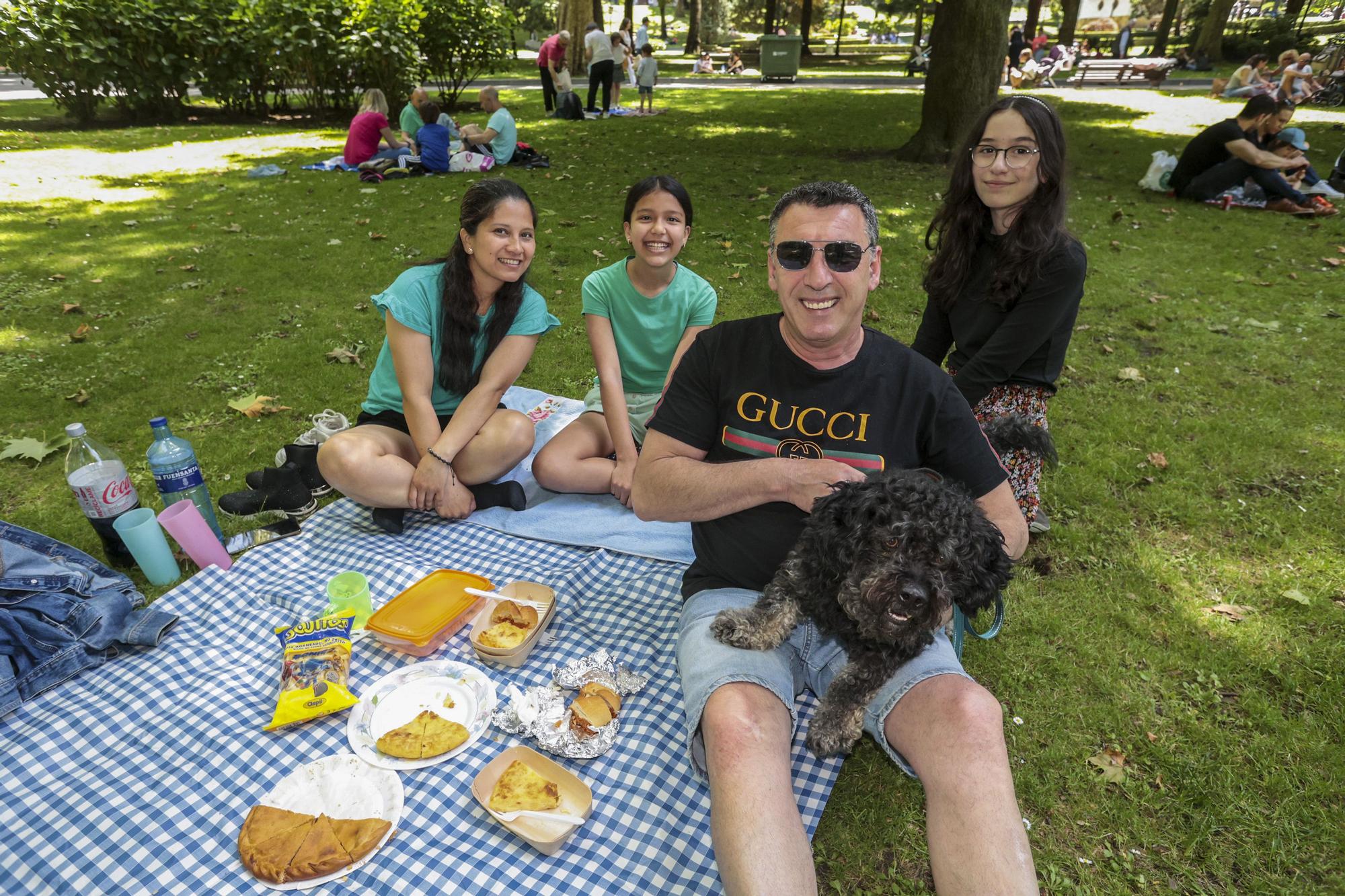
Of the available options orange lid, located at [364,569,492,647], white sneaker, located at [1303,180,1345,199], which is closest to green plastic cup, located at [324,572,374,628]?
orange lid, located at [364,569,492,647]

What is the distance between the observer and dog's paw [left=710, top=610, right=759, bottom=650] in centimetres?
262

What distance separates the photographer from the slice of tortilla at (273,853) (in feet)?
7.80

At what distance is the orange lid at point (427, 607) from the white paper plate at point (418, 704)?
6.5 inches

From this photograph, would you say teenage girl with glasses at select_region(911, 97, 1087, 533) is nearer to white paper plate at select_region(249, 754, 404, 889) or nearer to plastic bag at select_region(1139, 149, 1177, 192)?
white paper plate at select_region(249, 754, 404, 889)

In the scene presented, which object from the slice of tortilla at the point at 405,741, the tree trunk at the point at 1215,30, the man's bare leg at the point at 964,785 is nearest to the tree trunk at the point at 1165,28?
the tree trunk at the point at 1215,30

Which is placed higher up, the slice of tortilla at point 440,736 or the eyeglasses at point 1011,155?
the eyeglasses at point 1011,155

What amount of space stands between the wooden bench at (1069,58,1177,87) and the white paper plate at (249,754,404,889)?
34.4 metres

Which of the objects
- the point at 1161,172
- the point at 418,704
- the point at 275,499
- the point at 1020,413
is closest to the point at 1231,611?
the point at 1020,413

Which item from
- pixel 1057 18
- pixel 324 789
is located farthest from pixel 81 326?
pixel 1057 18

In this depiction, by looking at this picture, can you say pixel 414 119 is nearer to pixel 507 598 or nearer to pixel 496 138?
pixel 496 138

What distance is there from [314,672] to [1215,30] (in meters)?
43.8

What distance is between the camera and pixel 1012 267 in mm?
3617

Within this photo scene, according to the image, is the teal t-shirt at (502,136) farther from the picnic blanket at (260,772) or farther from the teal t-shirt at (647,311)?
the picnic blanket at (260,772)

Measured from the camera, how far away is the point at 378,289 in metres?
8.05
